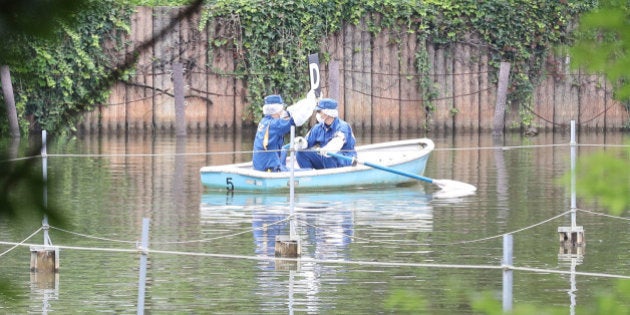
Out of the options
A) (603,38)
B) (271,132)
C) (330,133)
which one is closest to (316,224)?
(271,132)

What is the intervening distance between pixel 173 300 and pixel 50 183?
8.52m

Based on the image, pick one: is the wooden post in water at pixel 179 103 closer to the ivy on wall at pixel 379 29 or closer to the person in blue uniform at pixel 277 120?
the ivy on wall at pixel 379 29

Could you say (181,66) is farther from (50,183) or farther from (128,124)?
(50,183)

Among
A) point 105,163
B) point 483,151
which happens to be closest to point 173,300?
point 105,163

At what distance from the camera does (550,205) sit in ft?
61.1

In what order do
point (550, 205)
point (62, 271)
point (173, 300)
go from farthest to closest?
1. point (550, 205)
2. point (62, 271)
3. point (173, 300)

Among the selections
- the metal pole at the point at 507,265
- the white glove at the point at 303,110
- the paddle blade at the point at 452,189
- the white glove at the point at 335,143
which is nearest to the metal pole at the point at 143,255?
the metal pole at the point at 507,265

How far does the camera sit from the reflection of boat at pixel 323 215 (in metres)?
15.1

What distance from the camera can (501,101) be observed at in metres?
31.1

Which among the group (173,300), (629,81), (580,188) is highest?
(629,81)

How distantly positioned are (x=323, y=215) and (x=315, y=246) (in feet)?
10.1

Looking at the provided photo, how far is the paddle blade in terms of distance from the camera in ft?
64.8

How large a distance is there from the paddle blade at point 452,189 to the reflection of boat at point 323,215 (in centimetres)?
26

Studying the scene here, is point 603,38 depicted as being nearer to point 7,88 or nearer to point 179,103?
point 7,88
